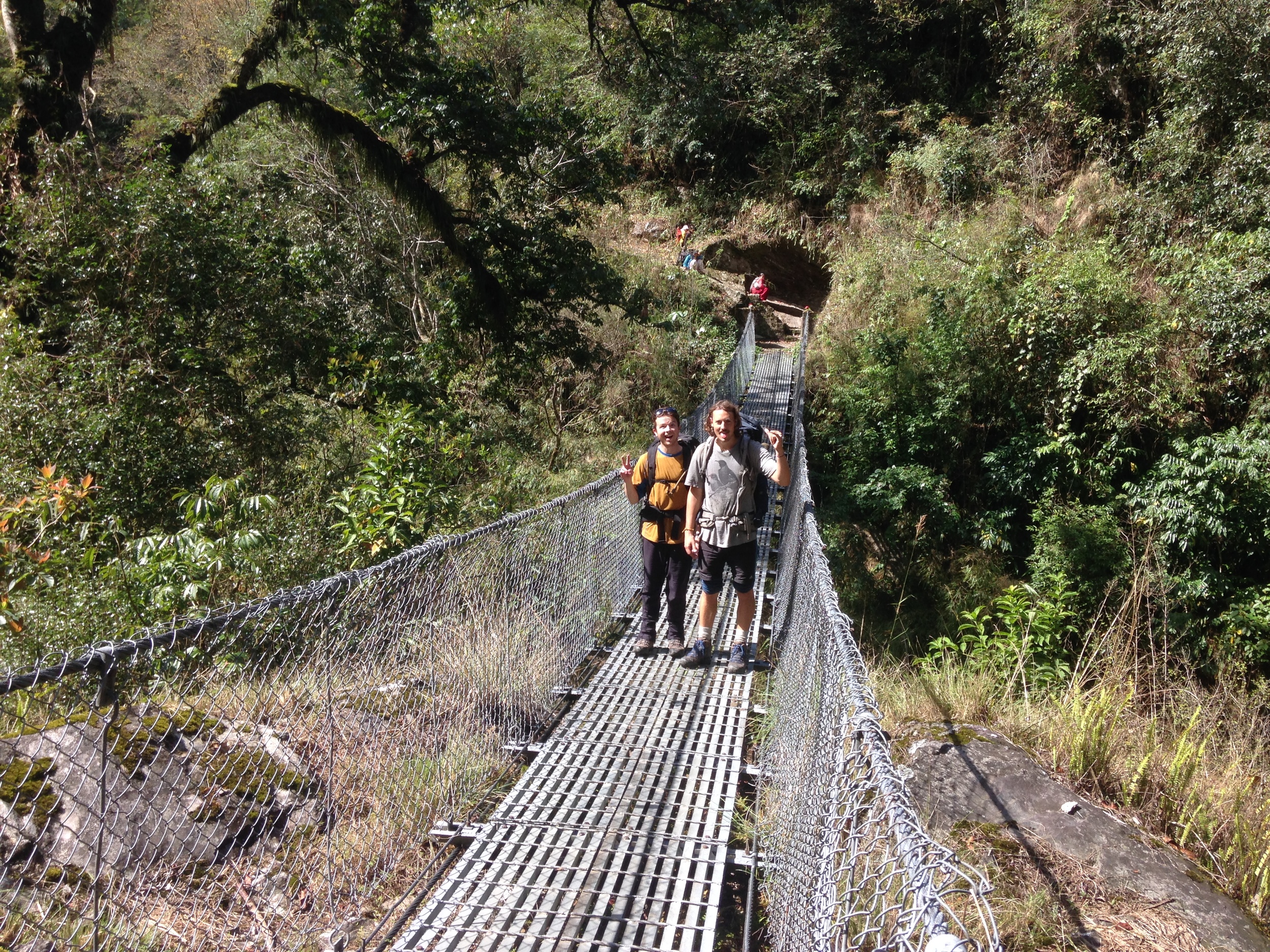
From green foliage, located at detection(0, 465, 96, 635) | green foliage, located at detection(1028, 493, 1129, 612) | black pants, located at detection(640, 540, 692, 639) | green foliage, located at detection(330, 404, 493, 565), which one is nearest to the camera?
green foliage, located at detection(0, 465, 96, 635)

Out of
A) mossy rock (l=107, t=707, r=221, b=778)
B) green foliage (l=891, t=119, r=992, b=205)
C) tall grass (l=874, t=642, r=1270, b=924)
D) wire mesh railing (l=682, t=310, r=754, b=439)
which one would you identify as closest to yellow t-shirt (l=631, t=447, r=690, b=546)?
tall grass (l=874, t=642, r=1270, b=924)

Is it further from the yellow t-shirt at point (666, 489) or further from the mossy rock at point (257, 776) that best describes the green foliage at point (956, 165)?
the mossy rock at point (257, 776)

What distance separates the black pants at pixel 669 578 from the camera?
410 centimetres

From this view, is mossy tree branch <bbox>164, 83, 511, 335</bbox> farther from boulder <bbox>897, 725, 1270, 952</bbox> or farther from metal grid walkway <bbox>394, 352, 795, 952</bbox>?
boulder <bbox>897, 725, 1270, 952</bbox>

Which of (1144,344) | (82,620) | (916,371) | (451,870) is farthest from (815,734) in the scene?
(916,371)

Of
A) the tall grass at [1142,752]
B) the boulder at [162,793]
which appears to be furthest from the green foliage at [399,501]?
the tall grass at [1142,752]

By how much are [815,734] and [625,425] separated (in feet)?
36.8

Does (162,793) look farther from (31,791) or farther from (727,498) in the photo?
(727,498)

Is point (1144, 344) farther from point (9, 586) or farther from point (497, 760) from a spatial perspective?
point (9, 586)

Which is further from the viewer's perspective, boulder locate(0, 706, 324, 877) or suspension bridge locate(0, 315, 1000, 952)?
boulder locate(0, 706, 324, 877)

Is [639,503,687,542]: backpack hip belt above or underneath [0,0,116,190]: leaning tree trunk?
underneath

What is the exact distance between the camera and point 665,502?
4.00 meters

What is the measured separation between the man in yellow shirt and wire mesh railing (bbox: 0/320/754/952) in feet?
1.41

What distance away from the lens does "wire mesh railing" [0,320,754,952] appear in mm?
1922
